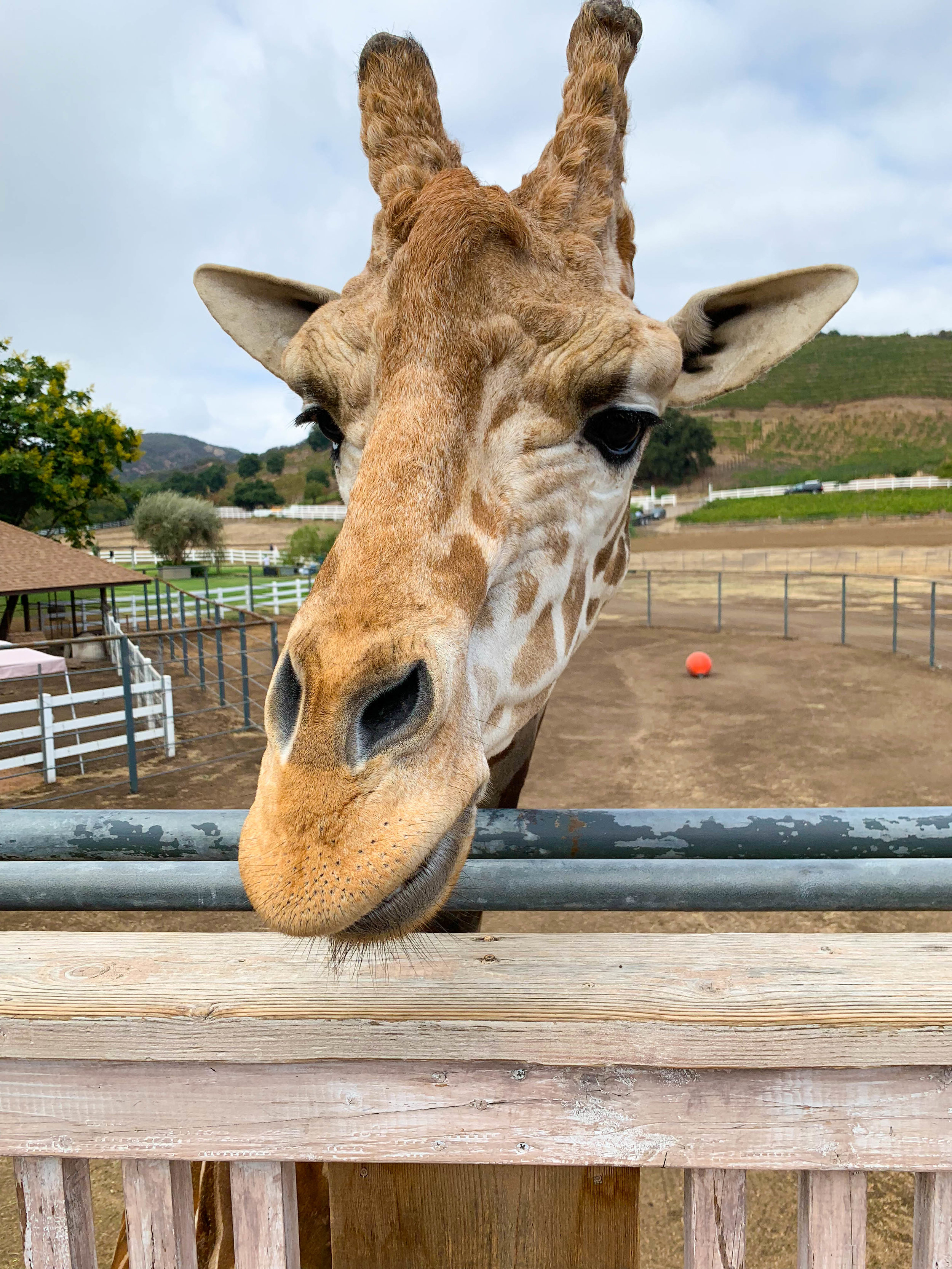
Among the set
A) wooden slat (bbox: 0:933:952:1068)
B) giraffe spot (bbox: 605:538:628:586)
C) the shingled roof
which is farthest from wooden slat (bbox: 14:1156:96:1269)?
the shingled roof

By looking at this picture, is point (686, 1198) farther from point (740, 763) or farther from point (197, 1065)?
point (740, 763)

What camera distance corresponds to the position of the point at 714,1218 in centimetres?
121

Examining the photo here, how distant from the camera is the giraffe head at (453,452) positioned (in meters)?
1.12

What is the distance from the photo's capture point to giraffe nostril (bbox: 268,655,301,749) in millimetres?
1192

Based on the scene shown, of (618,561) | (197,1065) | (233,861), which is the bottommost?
(197,1065)

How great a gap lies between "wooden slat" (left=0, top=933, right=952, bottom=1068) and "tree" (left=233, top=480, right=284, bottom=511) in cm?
10723

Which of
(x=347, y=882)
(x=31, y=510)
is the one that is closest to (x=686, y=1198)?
(x=347, y=882)

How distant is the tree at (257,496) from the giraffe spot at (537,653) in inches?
4204

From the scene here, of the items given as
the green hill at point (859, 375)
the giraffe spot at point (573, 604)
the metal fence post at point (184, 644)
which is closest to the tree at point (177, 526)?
the metal fence post at point (184, 644)

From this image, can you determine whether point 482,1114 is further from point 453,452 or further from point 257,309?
point 257,309

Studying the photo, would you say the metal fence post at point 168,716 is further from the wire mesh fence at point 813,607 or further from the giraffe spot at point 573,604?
the wire mesh fence at point 813,607

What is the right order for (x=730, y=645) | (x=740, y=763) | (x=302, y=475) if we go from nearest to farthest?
(x=740, y=763), (x=730, y=645), (x=302, y=475)

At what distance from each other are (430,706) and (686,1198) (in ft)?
2.90

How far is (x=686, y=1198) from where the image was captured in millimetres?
1221
